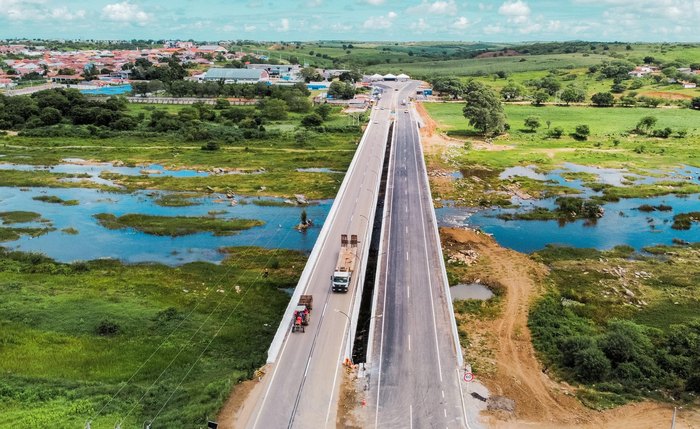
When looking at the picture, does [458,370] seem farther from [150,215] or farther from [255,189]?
[255,189]

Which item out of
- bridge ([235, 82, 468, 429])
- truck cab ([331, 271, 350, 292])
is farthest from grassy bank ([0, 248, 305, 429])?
truck cab ([331, 271, 350, 292])

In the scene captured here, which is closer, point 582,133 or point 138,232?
point 138,232

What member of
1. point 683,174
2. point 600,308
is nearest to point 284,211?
point 600,308

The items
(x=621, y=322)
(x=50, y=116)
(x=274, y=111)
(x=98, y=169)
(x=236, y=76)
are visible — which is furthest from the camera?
(x=236, y=76)

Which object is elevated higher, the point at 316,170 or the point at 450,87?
the point at 450,87

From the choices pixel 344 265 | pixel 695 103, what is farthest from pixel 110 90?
pixel 695 103

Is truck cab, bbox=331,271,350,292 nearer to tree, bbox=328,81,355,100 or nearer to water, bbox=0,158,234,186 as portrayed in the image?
water, bbox=0,158,234,186

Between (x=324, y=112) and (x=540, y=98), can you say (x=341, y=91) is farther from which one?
(x=540, y=98)

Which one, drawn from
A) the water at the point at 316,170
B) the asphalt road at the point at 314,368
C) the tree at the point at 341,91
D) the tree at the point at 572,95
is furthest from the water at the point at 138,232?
the tree at the point at 572,95
